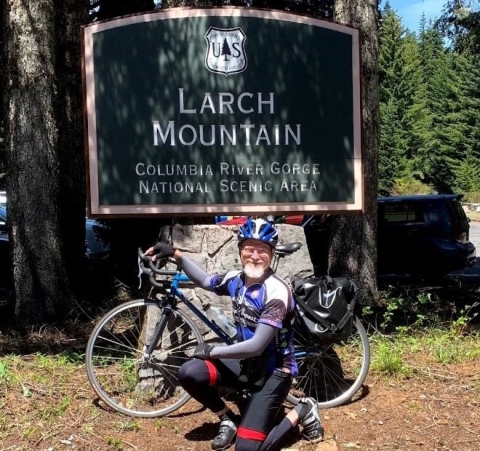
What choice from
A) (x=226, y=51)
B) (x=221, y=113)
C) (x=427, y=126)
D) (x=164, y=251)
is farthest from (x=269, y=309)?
(x=427, y=126)

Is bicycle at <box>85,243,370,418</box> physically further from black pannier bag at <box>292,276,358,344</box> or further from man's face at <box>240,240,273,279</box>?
man's face at <box>240,240,273,279</box>

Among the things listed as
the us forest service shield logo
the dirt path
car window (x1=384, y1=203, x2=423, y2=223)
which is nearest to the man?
the dirt path

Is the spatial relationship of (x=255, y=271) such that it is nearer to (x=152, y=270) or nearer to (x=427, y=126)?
(x=152, y=270)

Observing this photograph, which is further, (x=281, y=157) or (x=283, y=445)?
(x=281, y=157)

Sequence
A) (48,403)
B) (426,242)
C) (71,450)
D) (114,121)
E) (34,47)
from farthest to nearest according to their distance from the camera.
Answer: (426,242)
(34,47)
(114,121)
(48,403)
(71,450)

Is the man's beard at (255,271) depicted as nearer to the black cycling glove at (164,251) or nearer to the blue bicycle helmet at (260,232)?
the blue bicycle helmet at (260,232)

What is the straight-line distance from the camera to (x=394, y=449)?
4.31 meters

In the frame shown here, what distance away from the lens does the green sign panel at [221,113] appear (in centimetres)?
→ 514

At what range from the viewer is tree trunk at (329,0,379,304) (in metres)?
7.37

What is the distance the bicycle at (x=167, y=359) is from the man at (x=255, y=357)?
522 millimetres

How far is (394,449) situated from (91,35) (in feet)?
11.6

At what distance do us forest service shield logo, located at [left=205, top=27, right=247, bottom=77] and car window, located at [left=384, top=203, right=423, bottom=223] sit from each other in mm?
6954

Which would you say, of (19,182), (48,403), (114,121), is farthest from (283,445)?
(19,182)

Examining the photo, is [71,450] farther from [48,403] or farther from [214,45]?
[214,45]
